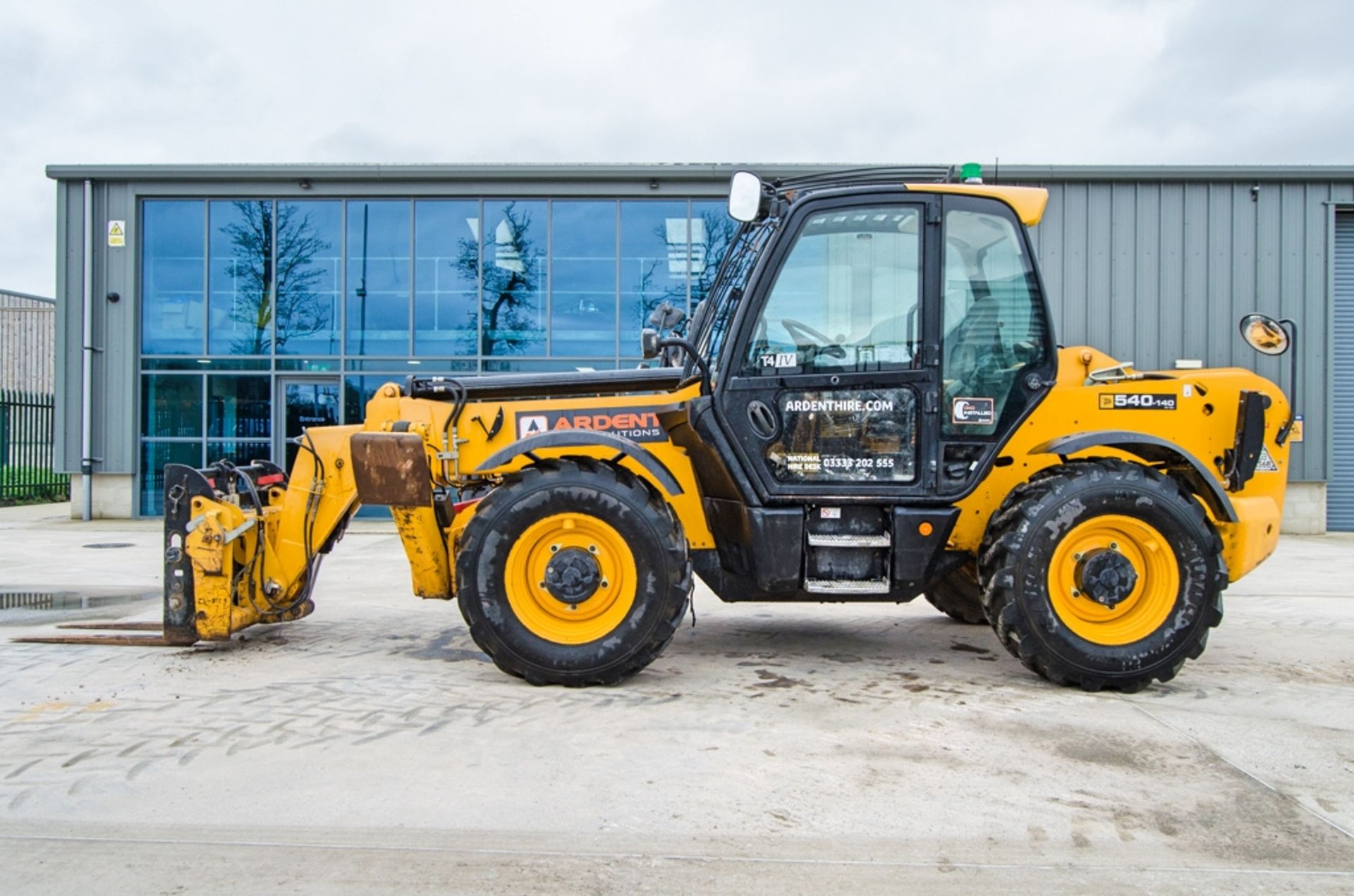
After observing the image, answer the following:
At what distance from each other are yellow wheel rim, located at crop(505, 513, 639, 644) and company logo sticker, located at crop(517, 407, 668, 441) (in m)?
0.66

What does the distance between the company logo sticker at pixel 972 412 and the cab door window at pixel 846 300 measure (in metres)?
0.35

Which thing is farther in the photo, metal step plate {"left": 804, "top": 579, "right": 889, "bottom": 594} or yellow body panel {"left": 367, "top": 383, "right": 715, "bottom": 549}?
yellow body panel {"left": 367, "top": 383, "right": 715, "bottom": 549}

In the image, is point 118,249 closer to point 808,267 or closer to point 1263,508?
point 808,267

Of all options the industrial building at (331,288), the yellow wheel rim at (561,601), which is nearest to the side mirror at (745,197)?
the yellow wheel rim at (561,601)

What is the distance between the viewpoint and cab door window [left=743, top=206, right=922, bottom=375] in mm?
5363

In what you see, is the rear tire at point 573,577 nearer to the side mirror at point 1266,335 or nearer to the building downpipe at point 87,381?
the side mirror at point 1266,335

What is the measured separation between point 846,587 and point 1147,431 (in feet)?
6.07

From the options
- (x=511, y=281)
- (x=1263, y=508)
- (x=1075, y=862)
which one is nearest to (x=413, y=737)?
(x=1075, y=862)

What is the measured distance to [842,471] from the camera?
17.8 feet

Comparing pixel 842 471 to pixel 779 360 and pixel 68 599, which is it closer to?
pixel 779 360

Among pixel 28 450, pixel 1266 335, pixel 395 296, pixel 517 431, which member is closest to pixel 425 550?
pixel 517 431

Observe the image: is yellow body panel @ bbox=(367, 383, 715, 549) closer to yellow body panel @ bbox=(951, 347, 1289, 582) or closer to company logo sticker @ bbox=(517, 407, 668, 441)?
company logo sticker @ bbox=(517, 407, 668, 441)

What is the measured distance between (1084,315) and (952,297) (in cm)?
1136

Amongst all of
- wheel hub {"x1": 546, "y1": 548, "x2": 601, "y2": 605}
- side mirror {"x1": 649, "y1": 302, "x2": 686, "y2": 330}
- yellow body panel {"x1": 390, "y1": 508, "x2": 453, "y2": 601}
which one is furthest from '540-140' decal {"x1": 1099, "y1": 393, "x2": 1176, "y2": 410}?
yellow body panel {"x1": 390, "y1": 508, "x2": 453, "y2": 601}
